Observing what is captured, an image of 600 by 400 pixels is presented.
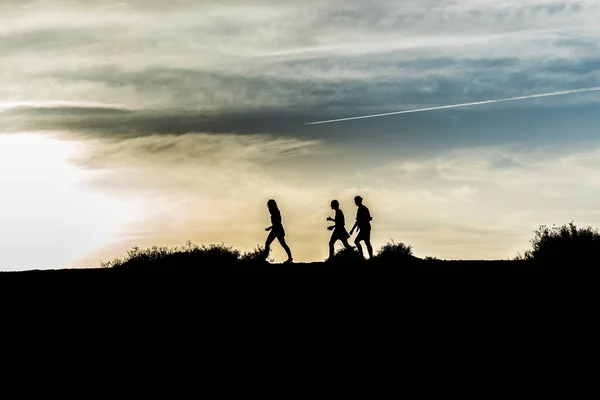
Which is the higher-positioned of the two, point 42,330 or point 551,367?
point 42,330

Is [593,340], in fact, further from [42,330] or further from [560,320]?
[42,330]

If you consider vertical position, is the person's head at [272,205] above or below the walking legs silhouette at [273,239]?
above

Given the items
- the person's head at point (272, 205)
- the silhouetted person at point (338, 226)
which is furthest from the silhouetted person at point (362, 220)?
the person's head at point (272, 205)

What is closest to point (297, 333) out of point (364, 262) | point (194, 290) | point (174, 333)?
point (174, 333)

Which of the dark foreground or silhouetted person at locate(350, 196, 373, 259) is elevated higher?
silhouetted person at locate(350, 196, 373, 259)

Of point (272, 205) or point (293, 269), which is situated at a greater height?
point (272, 205)

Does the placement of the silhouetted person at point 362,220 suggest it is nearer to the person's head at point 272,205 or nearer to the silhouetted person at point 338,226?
the silhouetted person at point 338,226

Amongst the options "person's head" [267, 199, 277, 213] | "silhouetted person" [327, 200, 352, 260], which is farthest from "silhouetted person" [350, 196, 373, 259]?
"person's head" [267, 199, 277, 213]

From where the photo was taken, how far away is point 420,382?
15.0 meters

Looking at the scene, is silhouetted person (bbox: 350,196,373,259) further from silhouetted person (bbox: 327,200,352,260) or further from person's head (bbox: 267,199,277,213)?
person's head (bbox: 267,199,277,213)

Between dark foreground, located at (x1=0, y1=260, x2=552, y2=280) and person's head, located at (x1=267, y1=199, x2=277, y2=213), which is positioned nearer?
dark foreground, located at (x1=0, y1=260, x2=552, y2=280)

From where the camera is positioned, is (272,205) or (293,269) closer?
(293,269)

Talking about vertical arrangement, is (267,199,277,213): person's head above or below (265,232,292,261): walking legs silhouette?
above

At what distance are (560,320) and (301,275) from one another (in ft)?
22.9
